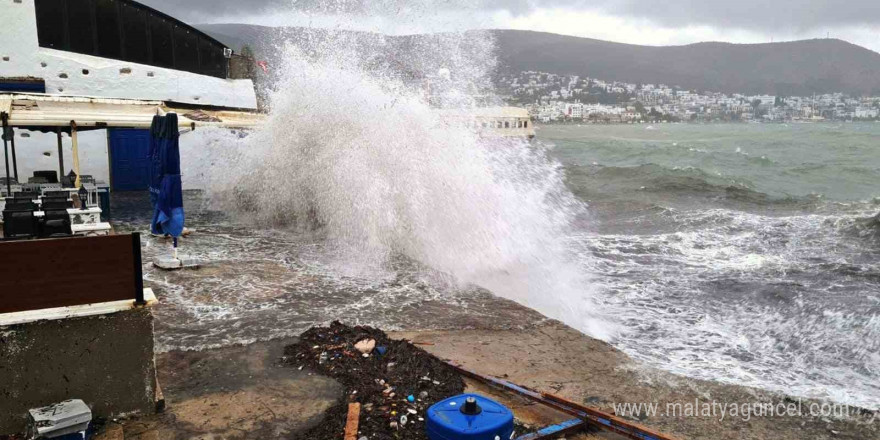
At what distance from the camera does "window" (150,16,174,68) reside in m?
17.8

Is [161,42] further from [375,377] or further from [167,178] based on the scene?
[375,377]

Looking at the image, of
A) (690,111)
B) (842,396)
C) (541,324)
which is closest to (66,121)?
(541,324)

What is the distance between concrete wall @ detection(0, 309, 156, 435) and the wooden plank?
1332 millimetres

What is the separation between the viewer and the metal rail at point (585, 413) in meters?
4.18

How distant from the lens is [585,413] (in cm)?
447

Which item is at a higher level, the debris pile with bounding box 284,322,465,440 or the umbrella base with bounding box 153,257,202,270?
the umbrella base with bounding box 153,257,202,270

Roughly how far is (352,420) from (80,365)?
176 cm

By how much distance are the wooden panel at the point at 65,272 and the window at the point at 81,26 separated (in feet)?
50.5

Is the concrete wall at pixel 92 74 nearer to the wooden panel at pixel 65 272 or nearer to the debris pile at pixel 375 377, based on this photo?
the debris pile at pixel 375 377

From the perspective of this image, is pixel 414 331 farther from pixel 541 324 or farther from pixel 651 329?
pixel 651 329

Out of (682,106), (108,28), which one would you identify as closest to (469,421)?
(108,28)

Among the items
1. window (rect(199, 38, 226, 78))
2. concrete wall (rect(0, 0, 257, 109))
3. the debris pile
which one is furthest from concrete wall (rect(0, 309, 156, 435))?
window (rect(199, 38, 226, 78))

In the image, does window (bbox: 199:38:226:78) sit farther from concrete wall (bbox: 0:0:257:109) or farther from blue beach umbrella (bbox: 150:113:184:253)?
blue beach umbrella (bbox: 150:113:184:253)

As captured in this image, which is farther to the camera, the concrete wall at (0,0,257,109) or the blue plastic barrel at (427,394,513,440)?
the concrete wall at (0,0,257,109)
